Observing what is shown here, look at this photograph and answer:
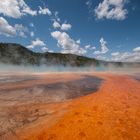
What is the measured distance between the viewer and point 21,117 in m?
5.77

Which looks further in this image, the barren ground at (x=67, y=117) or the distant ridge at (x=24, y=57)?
the distant ridge at (x=24, y=57)

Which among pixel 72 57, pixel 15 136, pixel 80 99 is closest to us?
pixel 15 136

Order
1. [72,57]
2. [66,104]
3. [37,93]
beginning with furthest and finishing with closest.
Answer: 1. [72,57]
2. [37,93]
3. [66,104]

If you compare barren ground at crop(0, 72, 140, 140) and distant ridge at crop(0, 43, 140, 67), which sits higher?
distant ridge at crop(0, 43, 140, 67)

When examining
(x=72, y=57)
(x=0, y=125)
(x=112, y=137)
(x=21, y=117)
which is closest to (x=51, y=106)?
(x=21, y=117)

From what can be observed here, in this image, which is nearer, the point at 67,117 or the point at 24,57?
the point at 67,117

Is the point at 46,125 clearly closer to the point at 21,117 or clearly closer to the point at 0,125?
the point at 21,117

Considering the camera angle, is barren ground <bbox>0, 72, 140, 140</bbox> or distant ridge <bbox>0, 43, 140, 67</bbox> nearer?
barren ground <bbox>0, 72, 140, 140</bbox>

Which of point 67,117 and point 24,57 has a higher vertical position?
point 24,57

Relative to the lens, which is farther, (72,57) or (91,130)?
(72,57)

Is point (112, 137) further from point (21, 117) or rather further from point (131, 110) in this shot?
point (21, 117)

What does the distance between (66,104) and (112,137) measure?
311 centimetres

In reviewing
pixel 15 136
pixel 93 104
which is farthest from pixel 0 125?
pixel 93 104

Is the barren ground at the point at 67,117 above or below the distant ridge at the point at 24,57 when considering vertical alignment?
below
